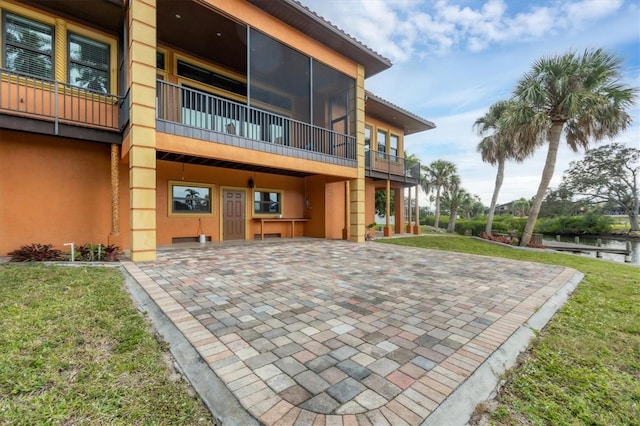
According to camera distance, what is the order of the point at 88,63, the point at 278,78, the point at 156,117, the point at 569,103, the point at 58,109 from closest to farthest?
the point at 156,117
the point at 58,109
the point at 88,63
the point at 278,78
the point at 569,103

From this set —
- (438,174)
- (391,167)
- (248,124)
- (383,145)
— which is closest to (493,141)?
(391,167)

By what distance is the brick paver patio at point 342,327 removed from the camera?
180 centimetres

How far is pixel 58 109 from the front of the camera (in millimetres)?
6789

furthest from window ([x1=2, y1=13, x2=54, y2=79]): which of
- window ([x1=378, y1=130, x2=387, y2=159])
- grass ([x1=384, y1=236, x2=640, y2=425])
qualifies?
window ([x1=378, y1=130, x2=387, y2=159])

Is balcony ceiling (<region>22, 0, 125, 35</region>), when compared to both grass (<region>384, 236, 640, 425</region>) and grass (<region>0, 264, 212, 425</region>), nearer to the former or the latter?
grass (<region>0, 264, 212, 425</region>)

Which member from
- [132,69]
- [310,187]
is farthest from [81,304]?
[310,187]

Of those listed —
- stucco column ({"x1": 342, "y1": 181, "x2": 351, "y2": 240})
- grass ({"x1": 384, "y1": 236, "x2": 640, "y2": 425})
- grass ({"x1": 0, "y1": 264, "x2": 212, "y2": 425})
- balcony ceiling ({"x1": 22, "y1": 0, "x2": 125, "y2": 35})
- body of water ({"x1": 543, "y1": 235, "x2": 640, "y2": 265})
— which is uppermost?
balcony ceiling ({"x1": 22, "y1": 0, "x2": 125, "y2": 35})

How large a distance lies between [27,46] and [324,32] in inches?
306

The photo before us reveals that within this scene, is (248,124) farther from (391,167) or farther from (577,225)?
(577,225)

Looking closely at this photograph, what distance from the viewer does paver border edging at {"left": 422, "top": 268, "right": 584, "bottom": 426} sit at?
1.66m

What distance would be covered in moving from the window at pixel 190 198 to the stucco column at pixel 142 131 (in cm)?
352

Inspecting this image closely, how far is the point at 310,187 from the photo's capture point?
12828mm

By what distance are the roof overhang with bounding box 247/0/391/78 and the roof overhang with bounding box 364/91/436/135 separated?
214 cm

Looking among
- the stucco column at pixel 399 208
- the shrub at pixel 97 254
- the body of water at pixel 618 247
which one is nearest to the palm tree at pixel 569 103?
the body of water at pixel 618 247
